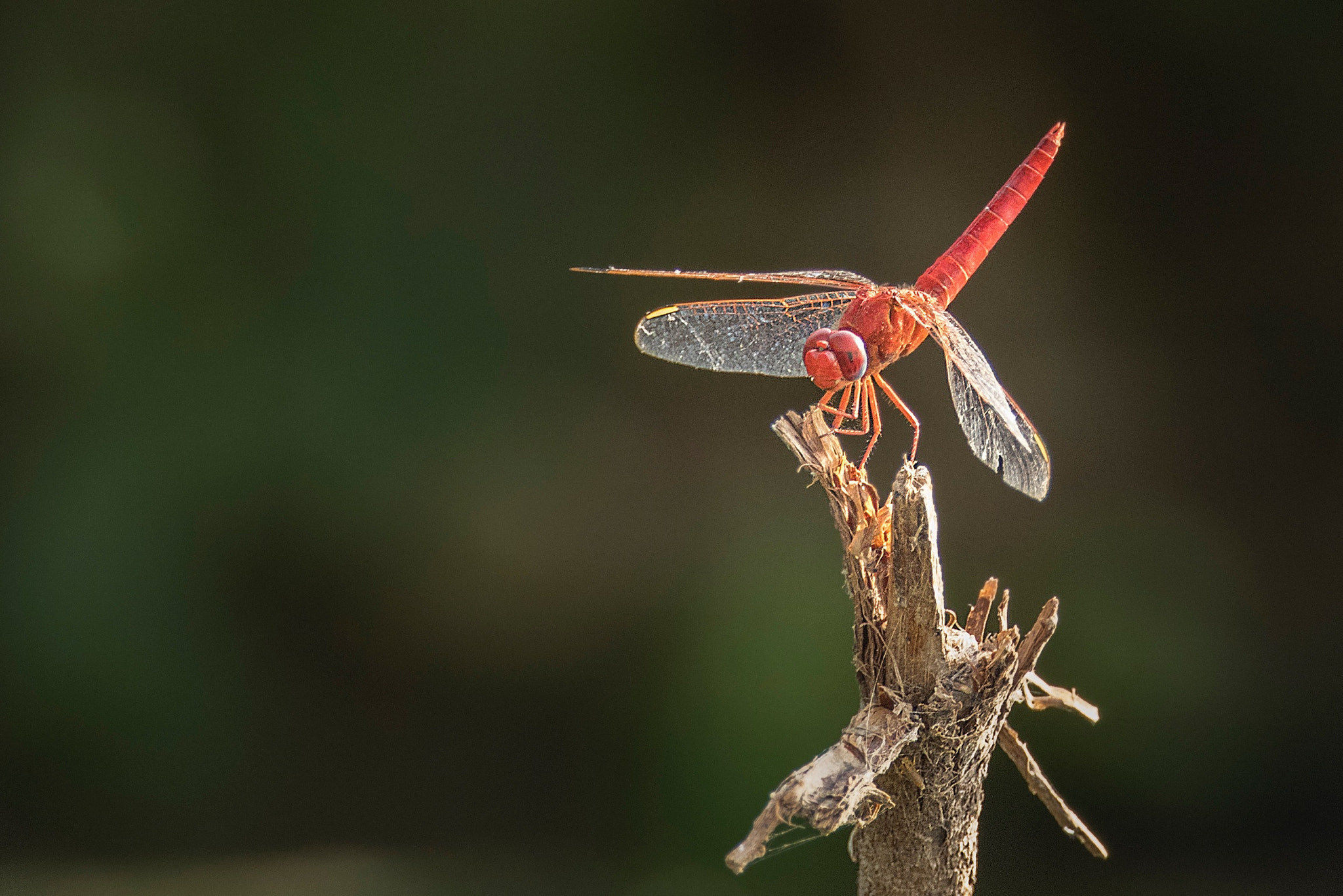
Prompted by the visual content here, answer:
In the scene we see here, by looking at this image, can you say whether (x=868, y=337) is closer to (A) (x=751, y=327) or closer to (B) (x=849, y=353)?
(B) (x=849, y=353)

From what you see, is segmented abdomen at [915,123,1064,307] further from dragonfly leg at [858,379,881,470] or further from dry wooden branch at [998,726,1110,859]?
dry wooden branch at [998,726,1110,859]

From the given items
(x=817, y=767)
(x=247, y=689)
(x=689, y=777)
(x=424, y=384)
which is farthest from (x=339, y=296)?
(x=817, y=767)

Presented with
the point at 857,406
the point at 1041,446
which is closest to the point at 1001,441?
the point at 1041,446

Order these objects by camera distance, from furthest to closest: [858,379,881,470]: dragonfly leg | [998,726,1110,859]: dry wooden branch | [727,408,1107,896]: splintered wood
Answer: [858,379,881,470]: dragonfly leg < [998,726,1110,859]: dry wooden branch < [727,408,1107,896]: splintered wood

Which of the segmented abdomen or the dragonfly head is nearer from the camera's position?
the dragonfly head

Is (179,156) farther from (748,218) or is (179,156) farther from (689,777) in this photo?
(689,777)

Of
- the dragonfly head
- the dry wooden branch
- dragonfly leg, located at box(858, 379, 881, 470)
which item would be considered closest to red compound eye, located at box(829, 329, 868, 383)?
the dragonfly head
